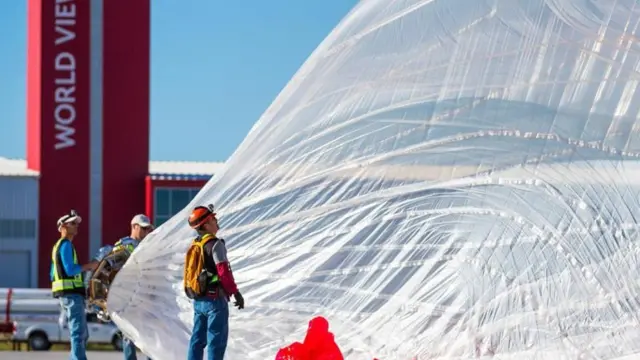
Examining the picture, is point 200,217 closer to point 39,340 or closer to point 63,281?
point 63,281

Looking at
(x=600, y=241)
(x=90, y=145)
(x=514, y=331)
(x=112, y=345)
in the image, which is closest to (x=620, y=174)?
(x=600, y=241)

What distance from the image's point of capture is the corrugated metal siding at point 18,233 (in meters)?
40.6

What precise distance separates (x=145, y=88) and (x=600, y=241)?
33993 millimetres

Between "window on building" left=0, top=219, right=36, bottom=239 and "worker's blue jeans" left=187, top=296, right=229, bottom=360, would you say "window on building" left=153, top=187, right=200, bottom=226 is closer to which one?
"window on building" left=0, top=219, right=36, bottom=239

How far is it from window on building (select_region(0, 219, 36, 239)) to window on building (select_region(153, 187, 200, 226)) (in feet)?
13.6

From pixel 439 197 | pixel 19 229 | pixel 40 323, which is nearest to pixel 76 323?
pixel 439 197

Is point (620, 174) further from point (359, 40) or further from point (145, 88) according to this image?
point (145, 88)

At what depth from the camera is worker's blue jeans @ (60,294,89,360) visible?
40.7 ft

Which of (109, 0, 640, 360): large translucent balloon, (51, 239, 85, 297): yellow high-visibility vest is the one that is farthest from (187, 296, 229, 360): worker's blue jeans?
(51, 239, 85, 297): yellow high-visibility vest

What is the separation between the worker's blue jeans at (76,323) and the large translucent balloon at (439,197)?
3.32 ft

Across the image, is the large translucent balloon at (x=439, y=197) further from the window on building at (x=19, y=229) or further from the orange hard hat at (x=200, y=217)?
the window on building at (x=19, y=229)

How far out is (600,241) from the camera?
9.77 m

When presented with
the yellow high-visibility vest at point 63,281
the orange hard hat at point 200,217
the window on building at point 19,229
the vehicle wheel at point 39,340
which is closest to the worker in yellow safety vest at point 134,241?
the yellow high-visibility vest at point 63,281

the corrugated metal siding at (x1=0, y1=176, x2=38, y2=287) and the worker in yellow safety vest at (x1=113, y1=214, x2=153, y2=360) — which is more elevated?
the worker in yellow safety vest at (x1=113, y1=214, x2=153, y2=360)
